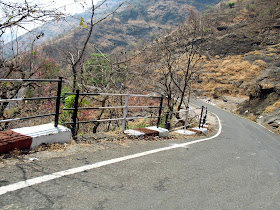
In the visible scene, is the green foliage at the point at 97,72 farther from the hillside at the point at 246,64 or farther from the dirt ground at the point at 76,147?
the hillside at the point at 246,64

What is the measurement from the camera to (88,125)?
44.4 ft

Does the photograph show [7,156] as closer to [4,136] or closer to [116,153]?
[4,136]

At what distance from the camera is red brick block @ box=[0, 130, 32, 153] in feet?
13.3

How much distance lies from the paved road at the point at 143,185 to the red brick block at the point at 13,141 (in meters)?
0.58

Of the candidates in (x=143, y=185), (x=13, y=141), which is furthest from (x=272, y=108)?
Result: (x=13, y=141)

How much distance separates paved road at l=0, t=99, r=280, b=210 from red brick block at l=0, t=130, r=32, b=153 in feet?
A: 1.91

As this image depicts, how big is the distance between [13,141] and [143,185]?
2395mm

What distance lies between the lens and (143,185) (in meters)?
3.65

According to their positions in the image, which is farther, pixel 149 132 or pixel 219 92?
pixel 219 92

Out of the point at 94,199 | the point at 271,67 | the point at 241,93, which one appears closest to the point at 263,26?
the point at 271,67

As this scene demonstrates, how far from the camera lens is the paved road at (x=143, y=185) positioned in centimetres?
294

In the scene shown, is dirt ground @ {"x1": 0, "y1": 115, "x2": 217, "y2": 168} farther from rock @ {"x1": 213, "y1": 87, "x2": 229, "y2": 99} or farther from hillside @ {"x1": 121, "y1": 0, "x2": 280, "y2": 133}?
rock @ {"x1": 213, "y1": 87, "x2": 229, "y2": 99}

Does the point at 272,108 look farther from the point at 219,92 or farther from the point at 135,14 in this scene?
the point at 135,14

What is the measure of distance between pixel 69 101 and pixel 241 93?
3975cm
